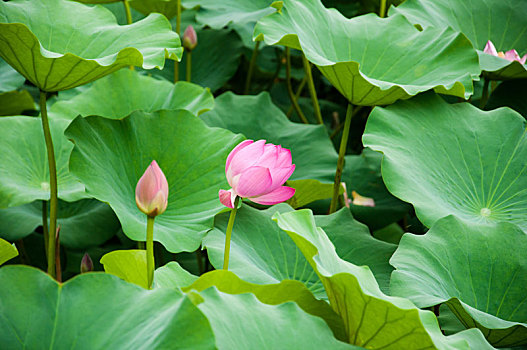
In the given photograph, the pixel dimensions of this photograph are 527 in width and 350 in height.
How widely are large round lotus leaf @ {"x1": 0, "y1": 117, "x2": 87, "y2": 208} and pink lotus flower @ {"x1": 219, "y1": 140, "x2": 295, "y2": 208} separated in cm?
57

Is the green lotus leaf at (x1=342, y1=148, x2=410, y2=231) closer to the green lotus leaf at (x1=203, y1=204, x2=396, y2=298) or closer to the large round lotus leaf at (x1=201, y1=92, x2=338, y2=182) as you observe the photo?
the large round lotus leaf at (x1=201, y1=92, x2=338, y2=182)

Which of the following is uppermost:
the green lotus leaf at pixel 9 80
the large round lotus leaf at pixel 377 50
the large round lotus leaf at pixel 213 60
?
the large round lotus leaf at pixel 377 50

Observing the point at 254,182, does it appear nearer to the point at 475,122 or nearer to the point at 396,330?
the point at 396,330

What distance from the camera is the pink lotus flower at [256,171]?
2.77ft

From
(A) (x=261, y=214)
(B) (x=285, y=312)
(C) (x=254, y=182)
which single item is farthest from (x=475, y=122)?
(B) (x=285, y=312)

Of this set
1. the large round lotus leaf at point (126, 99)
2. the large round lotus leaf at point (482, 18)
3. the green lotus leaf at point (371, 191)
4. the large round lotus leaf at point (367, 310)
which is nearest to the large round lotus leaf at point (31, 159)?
the large round lotus leaf at point (126, 99)

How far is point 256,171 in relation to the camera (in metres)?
0.84

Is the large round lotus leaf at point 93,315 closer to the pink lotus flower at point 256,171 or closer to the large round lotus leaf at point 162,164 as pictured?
the pink lotus flower at point 256,171

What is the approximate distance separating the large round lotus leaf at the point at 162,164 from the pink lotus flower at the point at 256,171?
0.89ft

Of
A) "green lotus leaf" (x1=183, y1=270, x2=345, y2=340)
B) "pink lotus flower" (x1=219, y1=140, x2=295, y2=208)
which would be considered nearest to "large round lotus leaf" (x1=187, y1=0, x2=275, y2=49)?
"pink lotus flower" (x1=219, y1=140, x2=295, y2=208)

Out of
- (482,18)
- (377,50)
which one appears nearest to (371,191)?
(377,50)

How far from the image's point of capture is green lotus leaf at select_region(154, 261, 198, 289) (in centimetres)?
87

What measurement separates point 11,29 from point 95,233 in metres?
0.70

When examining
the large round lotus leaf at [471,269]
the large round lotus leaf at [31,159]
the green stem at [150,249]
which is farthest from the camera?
the large round lotus leaf at [31,159]
